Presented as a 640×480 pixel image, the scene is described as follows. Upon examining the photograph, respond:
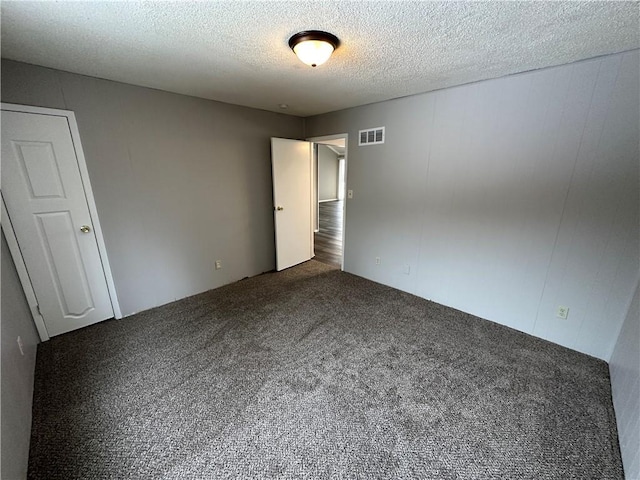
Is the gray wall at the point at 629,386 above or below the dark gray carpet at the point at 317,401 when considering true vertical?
above

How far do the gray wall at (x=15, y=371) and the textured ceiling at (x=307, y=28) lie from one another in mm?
1610

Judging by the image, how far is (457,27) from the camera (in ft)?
4.78

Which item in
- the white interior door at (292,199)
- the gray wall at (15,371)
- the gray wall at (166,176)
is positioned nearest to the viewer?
the gray wall at (15,371)

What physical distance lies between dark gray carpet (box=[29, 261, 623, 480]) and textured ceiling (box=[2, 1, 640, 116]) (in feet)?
7.43

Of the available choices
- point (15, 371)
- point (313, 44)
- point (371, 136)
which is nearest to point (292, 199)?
point (371, 136)

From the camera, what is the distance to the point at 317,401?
1711mm

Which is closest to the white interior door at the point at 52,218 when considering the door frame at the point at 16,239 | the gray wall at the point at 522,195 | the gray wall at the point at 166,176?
the door frame at the point at 16,239

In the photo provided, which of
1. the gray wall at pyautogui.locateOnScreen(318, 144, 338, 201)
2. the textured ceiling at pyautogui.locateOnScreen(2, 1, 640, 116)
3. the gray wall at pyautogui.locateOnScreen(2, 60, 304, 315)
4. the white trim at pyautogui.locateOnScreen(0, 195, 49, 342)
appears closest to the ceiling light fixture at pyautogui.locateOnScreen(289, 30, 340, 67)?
the textured ceiling at pyautogui.locateOnScreen(2, 1, 640, 116)

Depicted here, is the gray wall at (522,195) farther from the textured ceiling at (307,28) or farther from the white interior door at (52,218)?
the white interior door at (52,218)

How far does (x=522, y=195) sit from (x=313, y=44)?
2136 mm

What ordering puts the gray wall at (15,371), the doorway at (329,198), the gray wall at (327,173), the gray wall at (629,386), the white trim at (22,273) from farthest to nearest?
the gray wall at (327,173), the doorway at (329,198), the white trim at (22,273), the gray wall at (629,386), the gray wall at (15,371)

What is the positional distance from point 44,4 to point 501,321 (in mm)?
3959

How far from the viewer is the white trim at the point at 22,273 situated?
78.4 inches

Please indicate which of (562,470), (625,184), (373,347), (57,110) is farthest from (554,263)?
(57,110)
